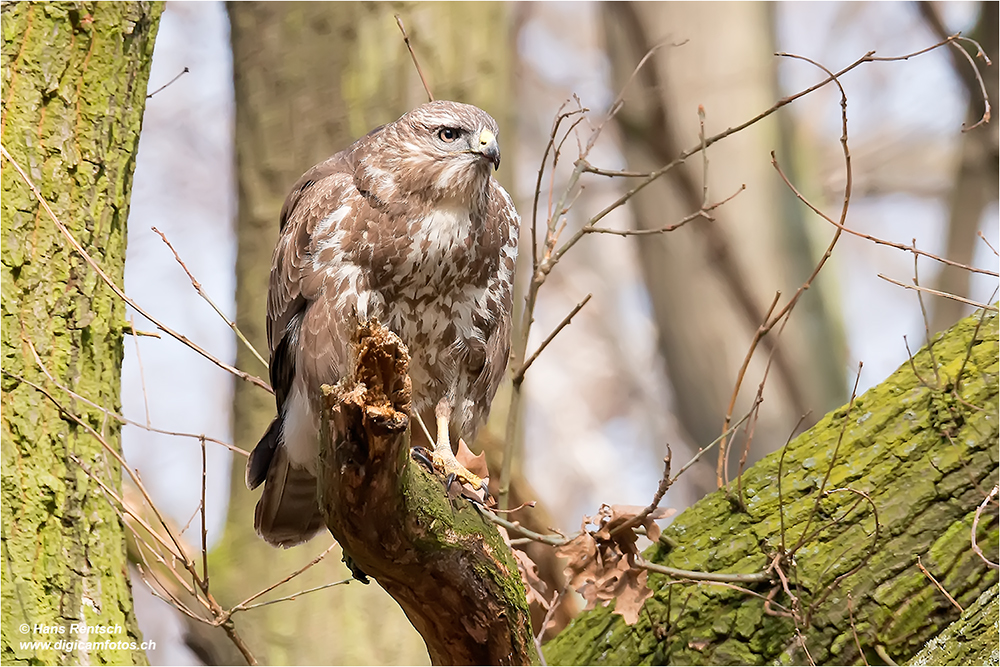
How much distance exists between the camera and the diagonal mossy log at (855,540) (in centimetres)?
291

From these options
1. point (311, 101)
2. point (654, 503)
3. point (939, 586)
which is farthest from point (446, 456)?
point (311, 101)

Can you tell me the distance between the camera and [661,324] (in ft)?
22.1

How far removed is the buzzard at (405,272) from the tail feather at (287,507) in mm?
11

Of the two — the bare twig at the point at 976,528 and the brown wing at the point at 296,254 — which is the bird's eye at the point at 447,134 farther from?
the bare twig at the point at 976,528

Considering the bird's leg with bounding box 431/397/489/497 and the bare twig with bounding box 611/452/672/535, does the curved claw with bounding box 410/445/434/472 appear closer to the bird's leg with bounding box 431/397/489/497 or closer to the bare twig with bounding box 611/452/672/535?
the bird's leg with bounding box 431/397/489/497

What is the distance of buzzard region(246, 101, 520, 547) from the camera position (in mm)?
3154

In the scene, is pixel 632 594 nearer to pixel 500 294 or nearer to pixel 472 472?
pixel 472 472

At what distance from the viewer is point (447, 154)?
10.3ft

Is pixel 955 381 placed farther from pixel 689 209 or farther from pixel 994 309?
pixel 689 209

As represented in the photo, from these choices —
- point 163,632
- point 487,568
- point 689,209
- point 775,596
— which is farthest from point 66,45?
point 163,632

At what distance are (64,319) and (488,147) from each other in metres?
1.41

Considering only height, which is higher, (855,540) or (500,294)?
(500,294)

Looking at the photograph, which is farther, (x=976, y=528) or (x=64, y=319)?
(x=64, y=319)

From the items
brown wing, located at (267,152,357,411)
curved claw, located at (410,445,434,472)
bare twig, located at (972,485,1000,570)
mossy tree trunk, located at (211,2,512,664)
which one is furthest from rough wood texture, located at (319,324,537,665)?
mossy tree trunk, located at (211,2,512,664)
